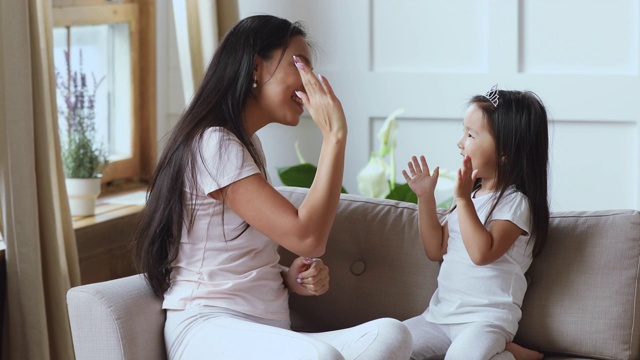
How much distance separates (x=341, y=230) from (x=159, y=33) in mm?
1608

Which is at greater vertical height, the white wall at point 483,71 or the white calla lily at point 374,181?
the white wall at point 483,71

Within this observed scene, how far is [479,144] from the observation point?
A: 2072 mm

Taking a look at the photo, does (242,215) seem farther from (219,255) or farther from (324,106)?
(324,106)

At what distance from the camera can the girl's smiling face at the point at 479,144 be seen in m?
2.07

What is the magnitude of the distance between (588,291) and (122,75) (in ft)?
6.63

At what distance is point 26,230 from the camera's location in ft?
7.36

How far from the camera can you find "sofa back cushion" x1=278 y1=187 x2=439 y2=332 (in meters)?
2.15

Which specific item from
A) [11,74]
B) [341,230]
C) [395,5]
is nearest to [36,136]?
[11,74]

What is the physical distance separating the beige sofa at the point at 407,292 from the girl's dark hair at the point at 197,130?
0.09 m

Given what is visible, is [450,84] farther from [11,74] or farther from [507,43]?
[11,74]

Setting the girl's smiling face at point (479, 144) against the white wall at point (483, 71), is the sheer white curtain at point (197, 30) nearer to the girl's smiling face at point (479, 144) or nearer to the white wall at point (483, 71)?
the white wall at point (483, 71)

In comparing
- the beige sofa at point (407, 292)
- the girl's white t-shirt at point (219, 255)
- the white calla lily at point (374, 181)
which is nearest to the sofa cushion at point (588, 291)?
the beige sofa at point (407, 292)

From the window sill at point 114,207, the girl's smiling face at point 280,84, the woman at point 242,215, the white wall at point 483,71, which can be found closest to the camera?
the woman at point 242,215

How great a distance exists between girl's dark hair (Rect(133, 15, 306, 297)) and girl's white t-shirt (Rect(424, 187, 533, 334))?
0.50m
